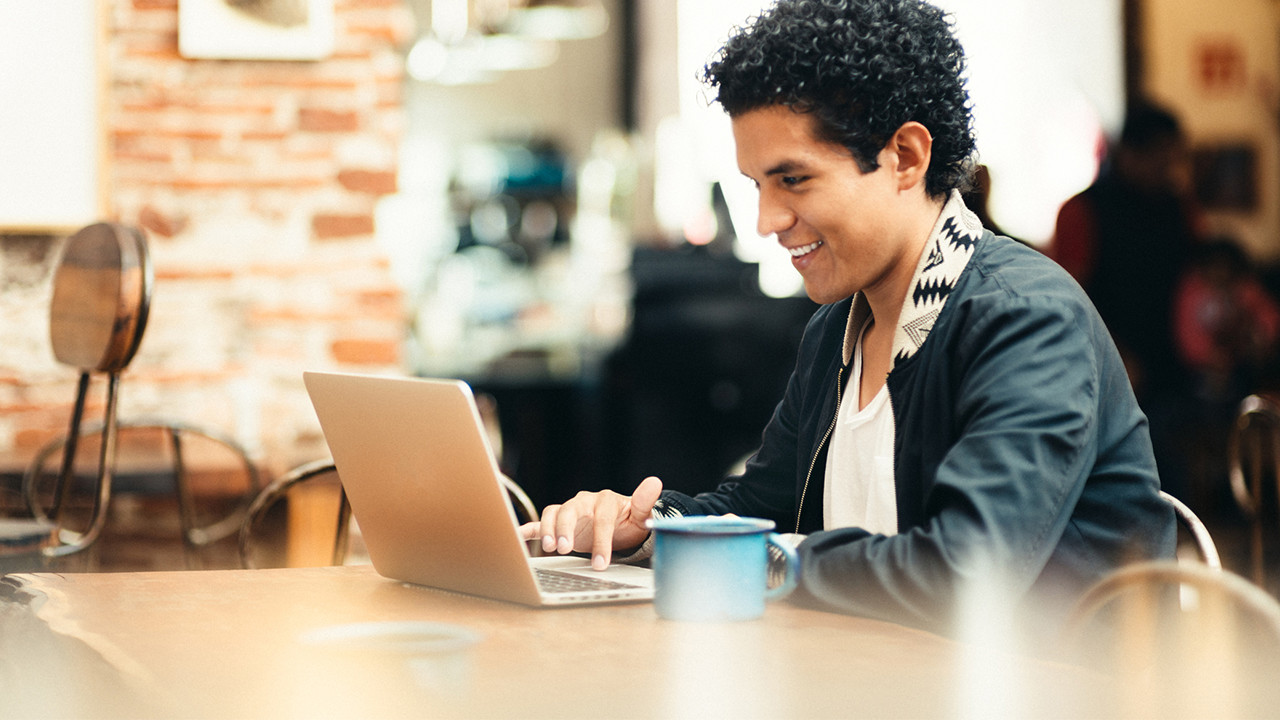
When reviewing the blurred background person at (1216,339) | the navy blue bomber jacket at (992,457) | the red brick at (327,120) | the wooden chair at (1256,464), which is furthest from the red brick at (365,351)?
the blurred background person at (1216,339)

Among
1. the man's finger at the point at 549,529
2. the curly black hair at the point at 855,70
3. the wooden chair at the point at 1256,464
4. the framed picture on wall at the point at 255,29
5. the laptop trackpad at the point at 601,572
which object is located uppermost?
the framed picture on wall at the point at 255,29

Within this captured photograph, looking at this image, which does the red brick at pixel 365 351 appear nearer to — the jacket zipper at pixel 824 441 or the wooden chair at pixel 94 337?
the wooden chair at pixel 94 337

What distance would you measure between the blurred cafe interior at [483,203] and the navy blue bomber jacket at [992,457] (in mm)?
323

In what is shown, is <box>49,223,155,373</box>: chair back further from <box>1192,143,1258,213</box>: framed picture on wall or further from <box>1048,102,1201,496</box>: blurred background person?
<box>1192,143,1258,213</box>: framed picture on wall

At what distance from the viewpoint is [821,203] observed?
1387 mm

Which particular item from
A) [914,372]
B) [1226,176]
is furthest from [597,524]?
[1226,176]

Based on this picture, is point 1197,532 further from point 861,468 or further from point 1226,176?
point 1226,176

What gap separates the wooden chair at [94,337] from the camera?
6.92 feet

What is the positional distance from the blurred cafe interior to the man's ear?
15 cm

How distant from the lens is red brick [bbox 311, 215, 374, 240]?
120 inches

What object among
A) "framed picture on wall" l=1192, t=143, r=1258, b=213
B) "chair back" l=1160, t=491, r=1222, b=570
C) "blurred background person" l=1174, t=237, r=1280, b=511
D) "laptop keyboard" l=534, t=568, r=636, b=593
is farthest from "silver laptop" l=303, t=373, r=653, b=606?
"framed picture on wall" l=1192, t=143, r=1258, b=213

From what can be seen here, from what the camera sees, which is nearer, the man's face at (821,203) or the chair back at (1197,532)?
the chair back at (1197,532)

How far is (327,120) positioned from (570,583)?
2051mm

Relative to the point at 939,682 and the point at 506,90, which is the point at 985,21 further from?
the point at 939,682
